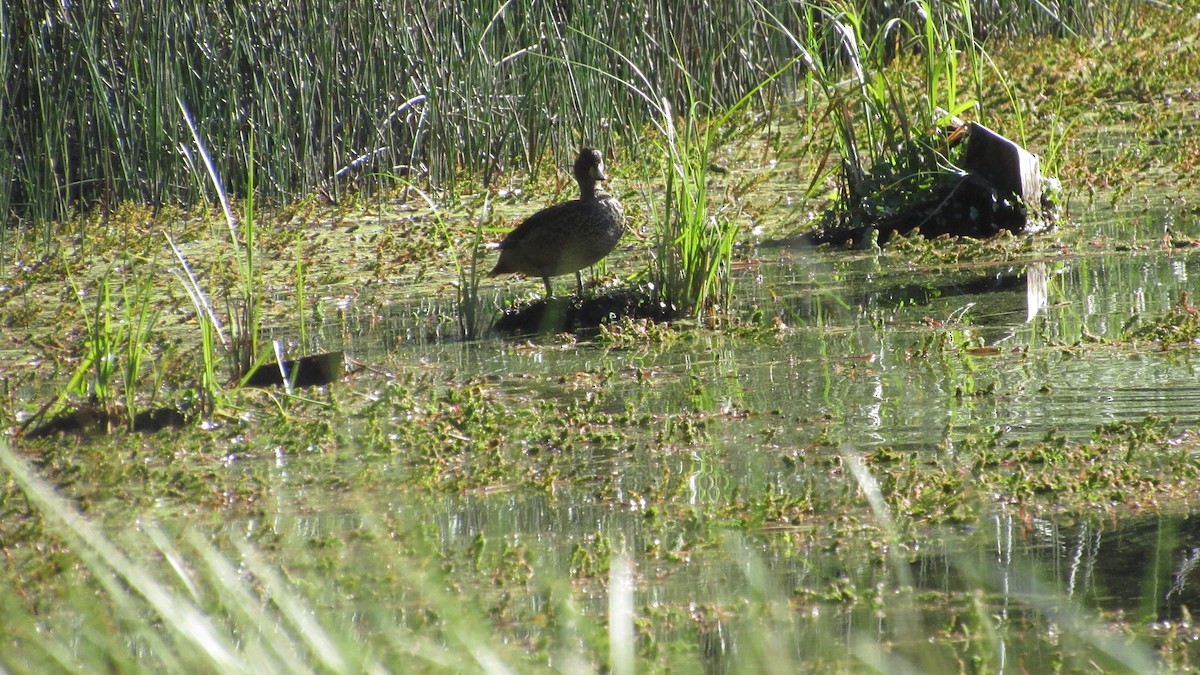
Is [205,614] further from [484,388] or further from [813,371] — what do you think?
[813,371]

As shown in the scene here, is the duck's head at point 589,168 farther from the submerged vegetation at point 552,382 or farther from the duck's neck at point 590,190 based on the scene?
the submerged vegetation at point 552,382

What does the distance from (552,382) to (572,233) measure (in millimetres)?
1351

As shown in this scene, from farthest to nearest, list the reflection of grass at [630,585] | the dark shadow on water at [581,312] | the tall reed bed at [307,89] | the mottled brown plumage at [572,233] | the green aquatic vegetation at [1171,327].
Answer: the tall reed bed at [307,89]
the mottled brown plumage at [572,233]
the dark shadow on water at [581,312]
the green aquatic vegetation at [1171,327]
the reflection of grass at [630,585]

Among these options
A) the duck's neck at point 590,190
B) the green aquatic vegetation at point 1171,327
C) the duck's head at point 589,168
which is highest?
the duck's head at point 589,168

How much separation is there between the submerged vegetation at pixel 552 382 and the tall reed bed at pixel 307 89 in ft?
0.13

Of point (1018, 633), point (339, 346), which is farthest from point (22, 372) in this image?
point (1018, 633)

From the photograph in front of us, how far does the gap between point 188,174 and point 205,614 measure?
6.79 m

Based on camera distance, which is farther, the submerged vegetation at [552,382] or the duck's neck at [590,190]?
the duck's neck at [590,190]

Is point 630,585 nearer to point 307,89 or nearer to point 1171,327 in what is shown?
point 1171,327

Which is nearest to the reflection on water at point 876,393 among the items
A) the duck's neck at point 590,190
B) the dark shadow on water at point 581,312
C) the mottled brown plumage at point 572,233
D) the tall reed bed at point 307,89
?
the dark shadow on water at point 581,312

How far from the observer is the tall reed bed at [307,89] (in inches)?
359

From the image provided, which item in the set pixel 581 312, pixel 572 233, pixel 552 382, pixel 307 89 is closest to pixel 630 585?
pixel 552 382

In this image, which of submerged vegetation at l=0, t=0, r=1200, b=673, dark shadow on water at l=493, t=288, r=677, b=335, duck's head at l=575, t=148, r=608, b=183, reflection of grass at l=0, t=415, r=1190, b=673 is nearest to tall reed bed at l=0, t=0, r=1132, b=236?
submerged vegetation at l=0, t=0, r=1200, b=673

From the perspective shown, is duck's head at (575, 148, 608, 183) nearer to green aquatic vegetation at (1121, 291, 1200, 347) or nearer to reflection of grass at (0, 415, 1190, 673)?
green aquatic vegetation at (1121, 291, 1200, 347)
